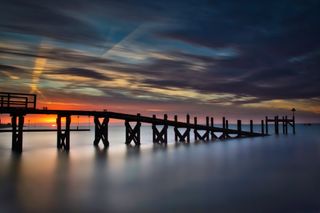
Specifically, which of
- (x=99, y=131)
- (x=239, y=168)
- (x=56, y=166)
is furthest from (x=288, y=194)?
(x=99, y=131)

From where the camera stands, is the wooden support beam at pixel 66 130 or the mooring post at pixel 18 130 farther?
the wooden support beam at pixel 66 130

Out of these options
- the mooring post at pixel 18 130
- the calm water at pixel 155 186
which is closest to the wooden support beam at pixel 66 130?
the mooring post at pixel 18 130

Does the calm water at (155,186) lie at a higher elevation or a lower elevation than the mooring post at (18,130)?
lower

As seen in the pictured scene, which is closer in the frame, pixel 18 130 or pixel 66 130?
pixel 18 130

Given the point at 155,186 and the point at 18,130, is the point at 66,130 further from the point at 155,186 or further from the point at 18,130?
the point at 155,186

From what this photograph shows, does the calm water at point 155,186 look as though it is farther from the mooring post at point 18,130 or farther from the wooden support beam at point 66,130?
the wooden support beam at point 66,130

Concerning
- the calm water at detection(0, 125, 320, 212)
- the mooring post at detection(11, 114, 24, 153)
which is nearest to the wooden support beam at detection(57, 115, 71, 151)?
the mooring post at detection(11, 114, 24, 153)

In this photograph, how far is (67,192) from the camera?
36.1 ft

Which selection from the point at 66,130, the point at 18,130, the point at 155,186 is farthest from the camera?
the point at 66,130

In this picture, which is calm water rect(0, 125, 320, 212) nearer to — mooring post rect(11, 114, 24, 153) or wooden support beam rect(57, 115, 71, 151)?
mooring post rect(11, 114, 24, 153)

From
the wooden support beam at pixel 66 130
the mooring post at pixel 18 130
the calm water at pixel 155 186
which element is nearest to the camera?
the calm water at pixel 155 186

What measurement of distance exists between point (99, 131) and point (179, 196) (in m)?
17.7

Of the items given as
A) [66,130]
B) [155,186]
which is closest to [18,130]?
[66,130]

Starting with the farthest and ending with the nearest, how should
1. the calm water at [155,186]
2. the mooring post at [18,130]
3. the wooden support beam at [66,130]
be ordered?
1. the wooden support beam at [66,130]
2. the mooring post at [18,130]
3. the calm water at [155,186]
